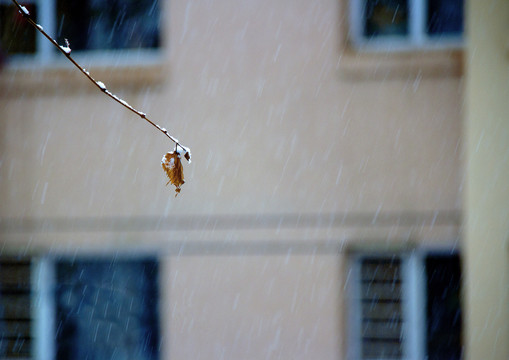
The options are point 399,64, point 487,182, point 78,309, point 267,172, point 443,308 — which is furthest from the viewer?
point 78,309

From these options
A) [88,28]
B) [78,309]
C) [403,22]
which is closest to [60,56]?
[88,28]

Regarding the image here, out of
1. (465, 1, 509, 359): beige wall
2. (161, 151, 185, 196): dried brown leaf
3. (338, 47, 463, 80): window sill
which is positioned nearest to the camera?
(161, 151, 185, 196): dried brown leaf

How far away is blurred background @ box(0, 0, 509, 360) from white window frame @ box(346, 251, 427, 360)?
0.05 feet

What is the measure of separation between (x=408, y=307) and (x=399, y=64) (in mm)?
1881

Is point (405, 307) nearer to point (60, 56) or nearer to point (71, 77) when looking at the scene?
point (71, 77)

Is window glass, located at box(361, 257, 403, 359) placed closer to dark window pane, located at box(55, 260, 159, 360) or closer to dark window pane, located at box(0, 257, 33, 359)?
dark window pane, located at box(55, 260, 159, 360)

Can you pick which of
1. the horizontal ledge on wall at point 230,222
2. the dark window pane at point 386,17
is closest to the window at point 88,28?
the horizontal ledge on wall at point 230,222

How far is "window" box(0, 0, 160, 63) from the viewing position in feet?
18.2

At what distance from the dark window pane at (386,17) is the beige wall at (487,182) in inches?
30.2

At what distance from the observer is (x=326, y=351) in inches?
206

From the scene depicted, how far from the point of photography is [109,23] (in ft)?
18.3

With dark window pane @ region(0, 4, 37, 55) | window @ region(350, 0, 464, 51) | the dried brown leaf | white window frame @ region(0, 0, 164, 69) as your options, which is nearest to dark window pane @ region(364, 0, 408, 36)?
Result: window @ region(350, 0, 464, 51)

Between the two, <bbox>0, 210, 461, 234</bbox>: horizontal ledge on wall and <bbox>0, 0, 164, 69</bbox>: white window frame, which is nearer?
<bbox>0, 210, 461, 234</bbox>: horizontal ledge on wall

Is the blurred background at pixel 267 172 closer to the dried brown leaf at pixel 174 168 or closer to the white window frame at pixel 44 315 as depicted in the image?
the white window frame at pixel 44 315
